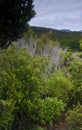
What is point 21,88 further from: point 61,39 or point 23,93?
point 61,39

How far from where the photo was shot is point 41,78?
19.1 metres

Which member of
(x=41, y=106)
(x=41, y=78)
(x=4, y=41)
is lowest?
(x=41, y=106)

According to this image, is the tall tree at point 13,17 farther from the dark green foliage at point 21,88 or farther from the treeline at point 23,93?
the dark green foliage at point 21,88

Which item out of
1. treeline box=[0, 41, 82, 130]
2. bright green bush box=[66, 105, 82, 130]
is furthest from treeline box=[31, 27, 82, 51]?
treeline box=[0, 41, 82, 130]

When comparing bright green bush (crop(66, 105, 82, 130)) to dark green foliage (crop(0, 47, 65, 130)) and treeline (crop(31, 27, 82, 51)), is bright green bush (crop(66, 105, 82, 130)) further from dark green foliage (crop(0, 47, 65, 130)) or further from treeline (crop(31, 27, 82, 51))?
treeline (crop(31, 27, 82, 51))

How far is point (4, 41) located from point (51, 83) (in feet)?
47.4

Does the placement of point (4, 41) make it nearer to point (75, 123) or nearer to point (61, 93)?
point (75, 123)

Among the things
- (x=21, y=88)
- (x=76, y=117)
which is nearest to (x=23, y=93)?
(x=21, y=88)

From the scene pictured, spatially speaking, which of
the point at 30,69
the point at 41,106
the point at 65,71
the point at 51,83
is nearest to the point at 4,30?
the point at 30,69

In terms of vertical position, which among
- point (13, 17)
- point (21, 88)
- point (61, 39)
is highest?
point (13, 17)

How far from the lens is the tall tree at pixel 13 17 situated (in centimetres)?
967

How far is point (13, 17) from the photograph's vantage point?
9.84 m

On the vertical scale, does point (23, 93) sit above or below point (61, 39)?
above

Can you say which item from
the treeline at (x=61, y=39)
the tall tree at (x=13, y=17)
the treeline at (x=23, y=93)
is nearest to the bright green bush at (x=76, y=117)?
the treeline at (x=23, y=93)
